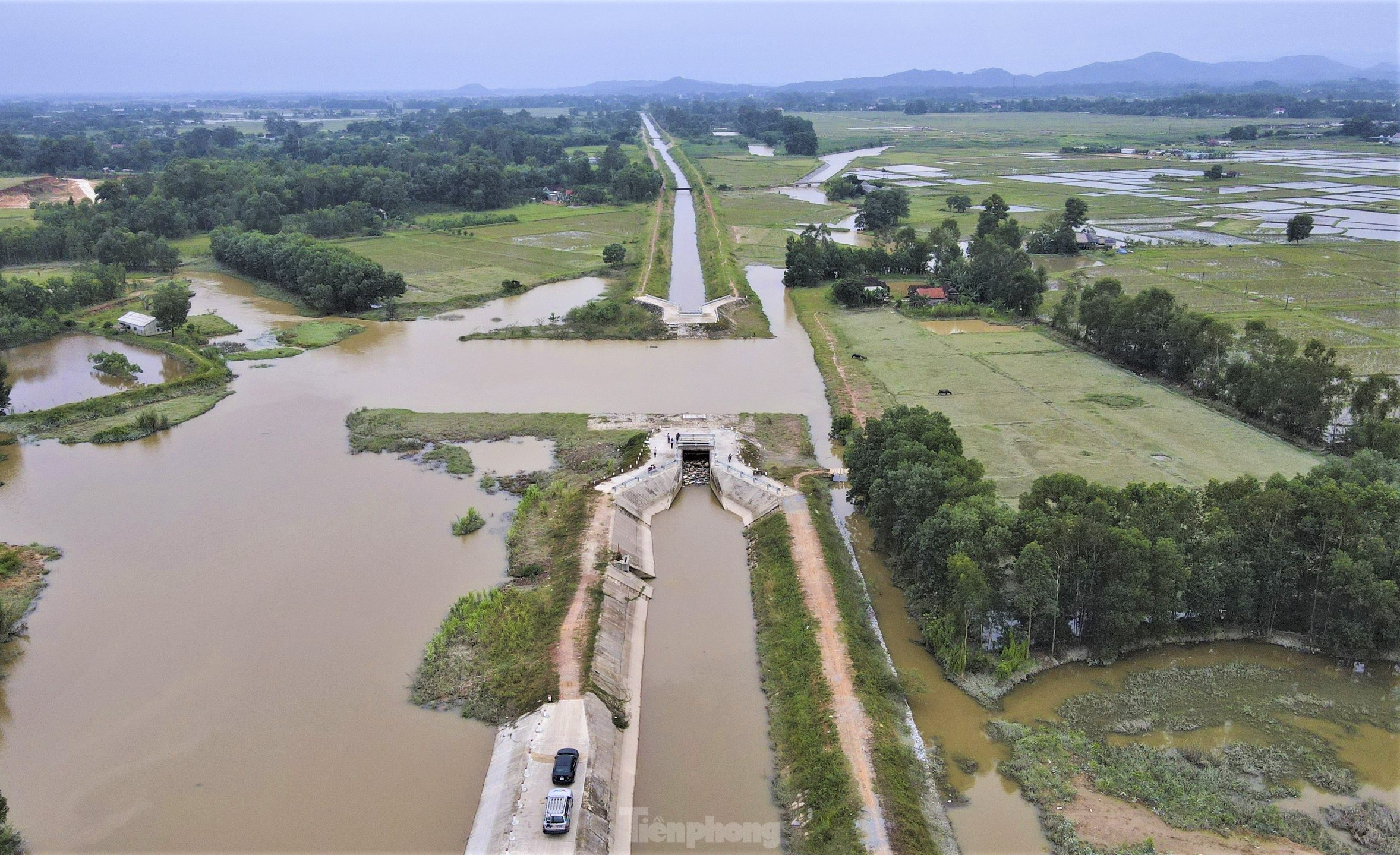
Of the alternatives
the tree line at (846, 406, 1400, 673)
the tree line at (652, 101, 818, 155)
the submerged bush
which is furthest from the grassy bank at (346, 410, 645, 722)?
the tree line at (652, 101, 818, 155)

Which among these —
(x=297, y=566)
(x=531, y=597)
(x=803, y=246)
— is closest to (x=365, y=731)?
(x=531, y=597)

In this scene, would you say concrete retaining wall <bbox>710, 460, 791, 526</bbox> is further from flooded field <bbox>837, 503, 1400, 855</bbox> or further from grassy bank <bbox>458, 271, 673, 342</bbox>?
grassy bank <bbox>458, 271, 673, 342</bbox>

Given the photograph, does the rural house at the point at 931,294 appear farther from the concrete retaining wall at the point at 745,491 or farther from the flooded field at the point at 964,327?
the concrete retaining wall at the point at 745,491

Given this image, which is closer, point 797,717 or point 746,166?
point 797,717

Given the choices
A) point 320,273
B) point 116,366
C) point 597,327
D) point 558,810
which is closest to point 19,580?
point 558,810

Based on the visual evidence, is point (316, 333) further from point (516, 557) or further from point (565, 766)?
point (565, 766)

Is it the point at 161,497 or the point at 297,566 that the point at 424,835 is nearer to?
the point at 297,566
